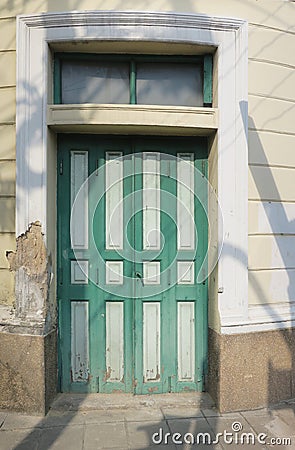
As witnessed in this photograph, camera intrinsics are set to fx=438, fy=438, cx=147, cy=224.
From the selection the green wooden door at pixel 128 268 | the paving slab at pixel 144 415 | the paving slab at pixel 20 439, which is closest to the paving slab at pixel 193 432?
the paving slab at pixel 144 415

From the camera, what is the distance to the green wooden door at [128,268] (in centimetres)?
442

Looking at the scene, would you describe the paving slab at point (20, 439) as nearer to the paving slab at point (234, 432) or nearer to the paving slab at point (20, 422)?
the paving slab at point (20, 422)

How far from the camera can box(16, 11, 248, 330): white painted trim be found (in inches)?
161

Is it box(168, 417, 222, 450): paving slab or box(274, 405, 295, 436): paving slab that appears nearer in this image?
box(168, 417, 222, 450): paving slab

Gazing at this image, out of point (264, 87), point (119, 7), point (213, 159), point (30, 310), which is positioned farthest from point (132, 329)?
point (119, 7)

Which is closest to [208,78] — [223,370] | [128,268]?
[128,268]

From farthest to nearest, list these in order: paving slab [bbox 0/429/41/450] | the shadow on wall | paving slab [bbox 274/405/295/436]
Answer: the shadow on wall → paving slab [bbox 274/405/295/436] → paving slab [bbox 0/429/41/450]

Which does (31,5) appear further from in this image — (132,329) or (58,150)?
(132,329)

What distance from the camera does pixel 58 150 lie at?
4.44 m

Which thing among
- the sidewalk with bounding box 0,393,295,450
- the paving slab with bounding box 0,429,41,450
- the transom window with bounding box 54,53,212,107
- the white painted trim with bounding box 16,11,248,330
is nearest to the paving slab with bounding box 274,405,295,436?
the sidewalk with bounding box 0,393,295,450

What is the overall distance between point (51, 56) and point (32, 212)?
1.54m

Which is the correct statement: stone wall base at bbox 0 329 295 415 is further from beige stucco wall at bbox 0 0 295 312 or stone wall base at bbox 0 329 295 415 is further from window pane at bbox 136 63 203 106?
window pane at bbox 136 63 203 106

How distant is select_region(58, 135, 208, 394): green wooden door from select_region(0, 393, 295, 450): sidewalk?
0.73 feet

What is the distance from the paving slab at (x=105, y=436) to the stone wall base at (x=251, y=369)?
3.22 feet
